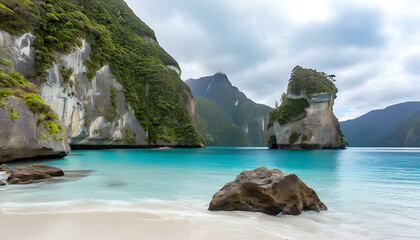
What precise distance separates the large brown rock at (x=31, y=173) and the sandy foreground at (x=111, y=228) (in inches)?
213

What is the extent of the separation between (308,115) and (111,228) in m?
65.2

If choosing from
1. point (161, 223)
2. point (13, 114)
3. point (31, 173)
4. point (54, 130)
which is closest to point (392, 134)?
point (54, 130)

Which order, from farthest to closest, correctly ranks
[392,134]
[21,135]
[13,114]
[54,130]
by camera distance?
[392,134] → [54,130] → [21,135] → [13,114]

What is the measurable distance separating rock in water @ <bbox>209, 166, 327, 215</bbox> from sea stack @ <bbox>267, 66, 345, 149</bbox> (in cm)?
6011

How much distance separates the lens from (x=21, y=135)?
47.4ft

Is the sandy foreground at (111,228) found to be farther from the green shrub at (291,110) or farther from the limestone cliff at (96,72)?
the green shrub at (291,110)

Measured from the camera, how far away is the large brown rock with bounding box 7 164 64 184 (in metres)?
8.83

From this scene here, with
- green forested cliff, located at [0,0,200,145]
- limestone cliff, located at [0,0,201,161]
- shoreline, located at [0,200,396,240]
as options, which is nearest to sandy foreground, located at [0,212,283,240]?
shoreline, located at [0,200,396,240]

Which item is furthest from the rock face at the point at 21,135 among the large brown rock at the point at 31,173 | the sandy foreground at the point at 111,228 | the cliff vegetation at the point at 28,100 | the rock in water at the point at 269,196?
the rock in water at the point at 269,196

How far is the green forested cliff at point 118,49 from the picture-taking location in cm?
3012

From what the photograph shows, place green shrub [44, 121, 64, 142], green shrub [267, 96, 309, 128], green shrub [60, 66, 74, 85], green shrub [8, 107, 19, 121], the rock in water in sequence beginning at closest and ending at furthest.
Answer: the rock in water
green shrub [8, 107, 19, 121]
green shrub [44, 121, 64, 142]
green shrub [60, 66, 74, 85]
green shrub [267, 96, 309, 128]

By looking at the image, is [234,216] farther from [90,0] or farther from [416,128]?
[416,128]

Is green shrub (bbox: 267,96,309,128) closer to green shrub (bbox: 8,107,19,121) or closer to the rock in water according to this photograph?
green shrub (bbox: 8,107,19,121)

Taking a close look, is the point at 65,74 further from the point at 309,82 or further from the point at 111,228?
the point at 309,82
